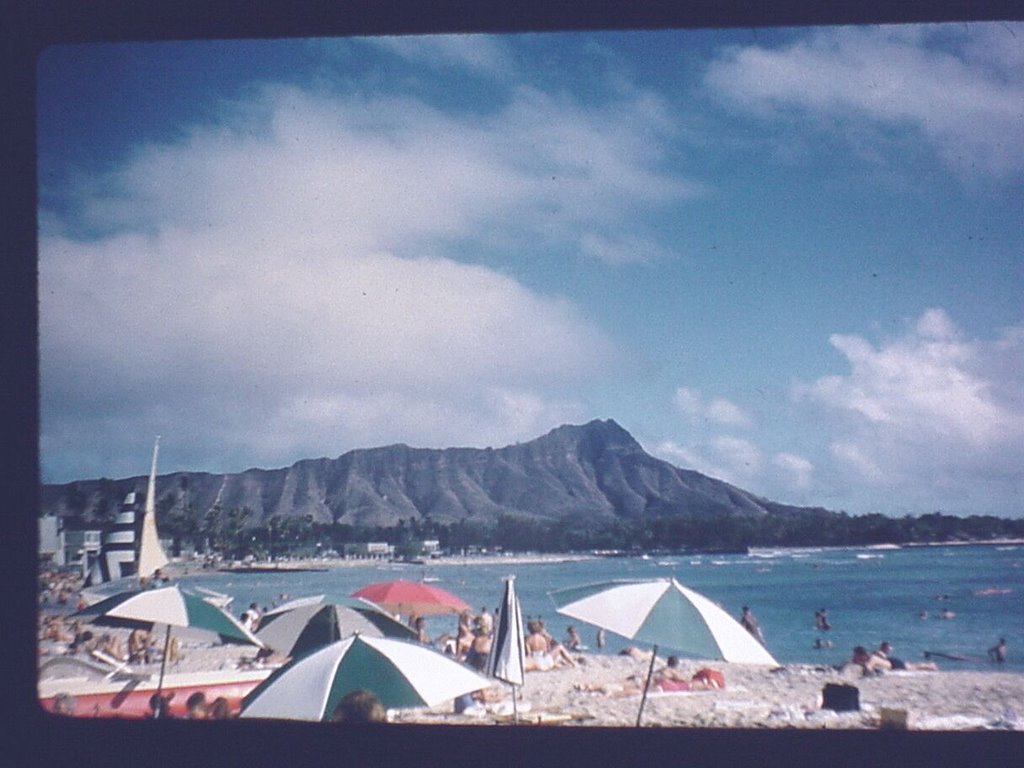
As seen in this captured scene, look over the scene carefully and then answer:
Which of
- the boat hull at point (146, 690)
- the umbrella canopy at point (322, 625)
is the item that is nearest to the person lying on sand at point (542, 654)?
the boat hull at point (146, 690)

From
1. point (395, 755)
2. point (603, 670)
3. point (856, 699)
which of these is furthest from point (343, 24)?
point (603, 670)

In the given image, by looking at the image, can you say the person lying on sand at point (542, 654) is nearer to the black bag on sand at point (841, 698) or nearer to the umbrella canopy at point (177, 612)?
the black bag on sand at point (841, 698)

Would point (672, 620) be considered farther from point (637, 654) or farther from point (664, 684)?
point (637, 654)

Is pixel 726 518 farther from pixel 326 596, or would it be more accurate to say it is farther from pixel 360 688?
pixel 360 688

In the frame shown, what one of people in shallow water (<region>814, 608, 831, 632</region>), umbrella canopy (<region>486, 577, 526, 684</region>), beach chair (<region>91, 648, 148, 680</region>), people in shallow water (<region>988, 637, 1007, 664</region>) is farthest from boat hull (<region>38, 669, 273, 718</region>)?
people in shallow water (<region>814, 608, 831, 632</region>)

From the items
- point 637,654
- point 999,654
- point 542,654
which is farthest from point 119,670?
point 999,654

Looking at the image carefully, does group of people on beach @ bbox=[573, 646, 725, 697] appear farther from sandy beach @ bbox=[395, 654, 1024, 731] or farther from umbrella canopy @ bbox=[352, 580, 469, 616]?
umbrella canopy @ bbox=[352, 580, 469, 616]
